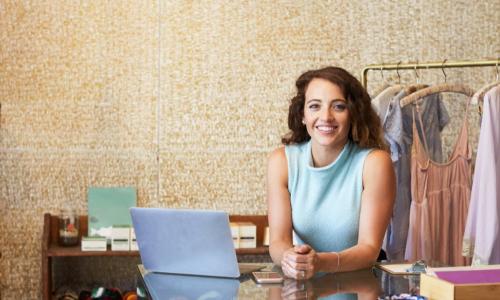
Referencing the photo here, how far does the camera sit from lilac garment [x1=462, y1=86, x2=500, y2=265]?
3.09m

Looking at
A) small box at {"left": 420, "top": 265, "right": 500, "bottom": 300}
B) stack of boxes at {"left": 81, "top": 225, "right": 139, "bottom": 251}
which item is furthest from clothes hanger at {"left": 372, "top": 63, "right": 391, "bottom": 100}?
small box at {"left": 420, "top": 265, "right": 500, "bottom": 300}

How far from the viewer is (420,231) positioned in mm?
3338

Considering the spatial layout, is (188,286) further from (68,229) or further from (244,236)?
(68,229)

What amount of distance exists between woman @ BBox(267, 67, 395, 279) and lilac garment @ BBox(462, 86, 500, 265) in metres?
0.61

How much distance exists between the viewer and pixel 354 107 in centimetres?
266

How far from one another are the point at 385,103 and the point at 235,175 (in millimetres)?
885

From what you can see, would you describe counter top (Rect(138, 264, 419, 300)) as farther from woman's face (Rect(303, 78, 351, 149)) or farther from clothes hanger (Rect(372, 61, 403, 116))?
clothes hanger (Rect(372, 61, 403, 116))

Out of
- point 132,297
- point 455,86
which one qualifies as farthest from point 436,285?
point 132,297

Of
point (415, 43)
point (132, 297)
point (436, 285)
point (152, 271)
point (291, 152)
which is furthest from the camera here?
point (415, 43)

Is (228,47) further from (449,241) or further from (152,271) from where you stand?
(152,271)

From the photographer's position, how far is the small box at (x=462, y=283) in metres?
1.61

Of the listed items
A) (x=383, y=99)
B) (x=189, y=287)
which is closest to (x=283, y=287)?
(x=189, y=287)

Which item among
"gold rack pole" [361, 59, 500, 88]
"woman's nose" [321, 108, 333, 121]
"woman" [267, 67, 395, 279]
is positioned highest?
"gold rack pole" [361, 59, 500, 88]

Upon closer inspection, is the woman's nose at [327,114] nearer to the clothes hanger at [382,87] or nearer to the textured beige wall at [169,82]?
the clothes hanger at [382,87]
